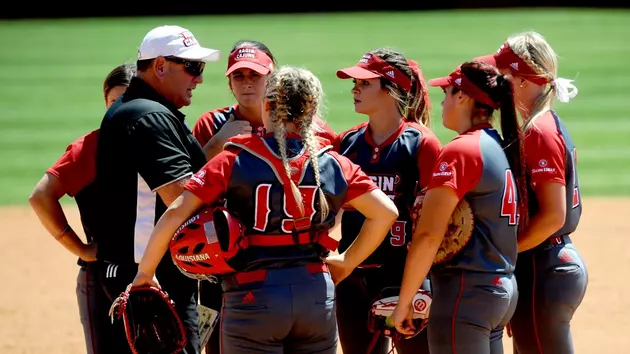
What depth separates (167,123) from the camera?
12.3 ft

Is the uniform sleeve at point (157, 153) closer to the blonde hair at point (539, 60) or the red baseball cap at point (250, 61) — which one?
the red baseball cap at point (250, 61)

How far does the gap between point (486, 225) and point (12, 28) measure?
72.2 feet

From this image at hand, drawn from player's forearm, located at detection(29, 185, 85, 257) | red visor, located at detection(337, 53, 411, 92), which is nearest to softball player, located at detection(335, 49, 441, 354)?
red visor, located at detection(337, 53, 411, 92)

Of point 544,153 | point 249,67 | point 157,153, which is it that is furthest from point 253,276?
point 249,67

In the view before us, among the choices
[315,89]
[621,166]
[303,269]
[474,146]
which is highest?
[315,89]

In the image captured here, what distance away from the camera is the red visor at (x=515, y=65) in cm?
414

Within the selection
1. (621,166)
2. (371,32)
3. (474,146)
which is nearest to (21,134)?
(621,166)

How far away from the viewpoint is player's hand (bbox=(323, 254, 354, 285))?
3746 mm

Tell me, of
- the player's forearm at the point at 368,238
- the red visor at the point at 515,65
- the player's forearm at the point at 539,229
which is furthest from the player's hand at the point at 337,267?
the red visor at the point at 515,65

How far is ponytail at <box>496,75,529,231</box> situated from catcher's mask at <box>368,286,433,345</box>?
1.77 feet

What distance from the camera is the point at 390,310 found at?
4.10 m

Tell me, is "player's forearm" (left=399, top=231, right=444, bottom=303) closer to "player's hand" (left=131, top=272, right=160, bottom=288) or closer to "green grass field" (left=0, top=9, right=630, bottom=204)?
"player's hand" (left=131, top=272, right=160, bottom=288)

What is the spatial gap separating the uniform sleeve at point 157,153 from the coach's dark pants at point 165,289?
429mm

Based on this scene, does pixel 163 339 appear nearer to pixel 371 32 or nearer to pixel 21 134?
pixel 21 134
